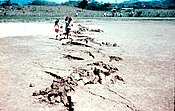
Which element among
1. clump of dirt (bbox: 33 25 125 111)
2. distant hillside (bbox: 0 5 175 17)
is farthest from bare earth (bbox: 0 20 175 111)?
distant hillside (bbox: 0 5 175 17)

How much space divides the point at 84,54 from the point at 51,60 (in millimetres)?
1709

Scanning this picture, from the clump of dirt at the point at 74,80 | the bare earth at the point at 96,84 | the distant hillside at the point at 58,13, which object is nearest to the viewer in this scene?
the bare earth at the point at 96,84

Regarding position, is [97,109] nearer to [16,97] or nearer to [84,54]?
[16,97]

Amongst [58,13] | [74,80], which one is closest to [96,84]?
[74,80]

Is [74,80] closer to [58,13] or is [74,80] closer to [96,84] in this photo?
[96,84]

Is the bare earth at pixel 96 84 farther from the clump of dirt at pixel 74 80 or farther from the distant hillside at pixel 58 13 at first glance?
the distant hillside at pixel 58 13

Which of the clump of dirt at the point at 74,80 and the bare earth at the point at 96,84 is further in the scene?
the clump of dirt at the point at 74,80

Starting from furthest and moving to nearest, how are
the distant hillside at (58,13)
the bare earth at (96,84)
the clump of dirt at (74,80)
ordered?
1. the distant hillside at (58,13)
2. the clump of dirt at (74,80)
3. the bare earth at (96,84)

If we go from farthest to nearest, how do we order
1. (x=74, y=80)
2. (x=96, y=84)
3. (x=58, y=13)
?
(x=58, y=13)
(x=96, y=84)
(x=74, y=80)

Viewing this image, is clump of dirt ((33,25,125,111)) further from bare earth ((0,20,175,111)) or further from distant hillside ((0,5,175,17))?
distant hillside ((0,5,175,17))

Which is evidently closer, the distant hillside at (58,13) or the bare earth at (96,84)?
the bare earth at (96,84)

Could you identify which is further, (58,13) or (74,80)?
(58,13)

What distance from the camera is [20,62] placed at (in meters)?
10.5

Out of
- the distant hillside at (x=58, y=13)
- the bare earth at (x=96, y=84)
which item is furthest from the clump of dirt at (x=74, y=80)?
the distant hillside at (x=58, y=13)
